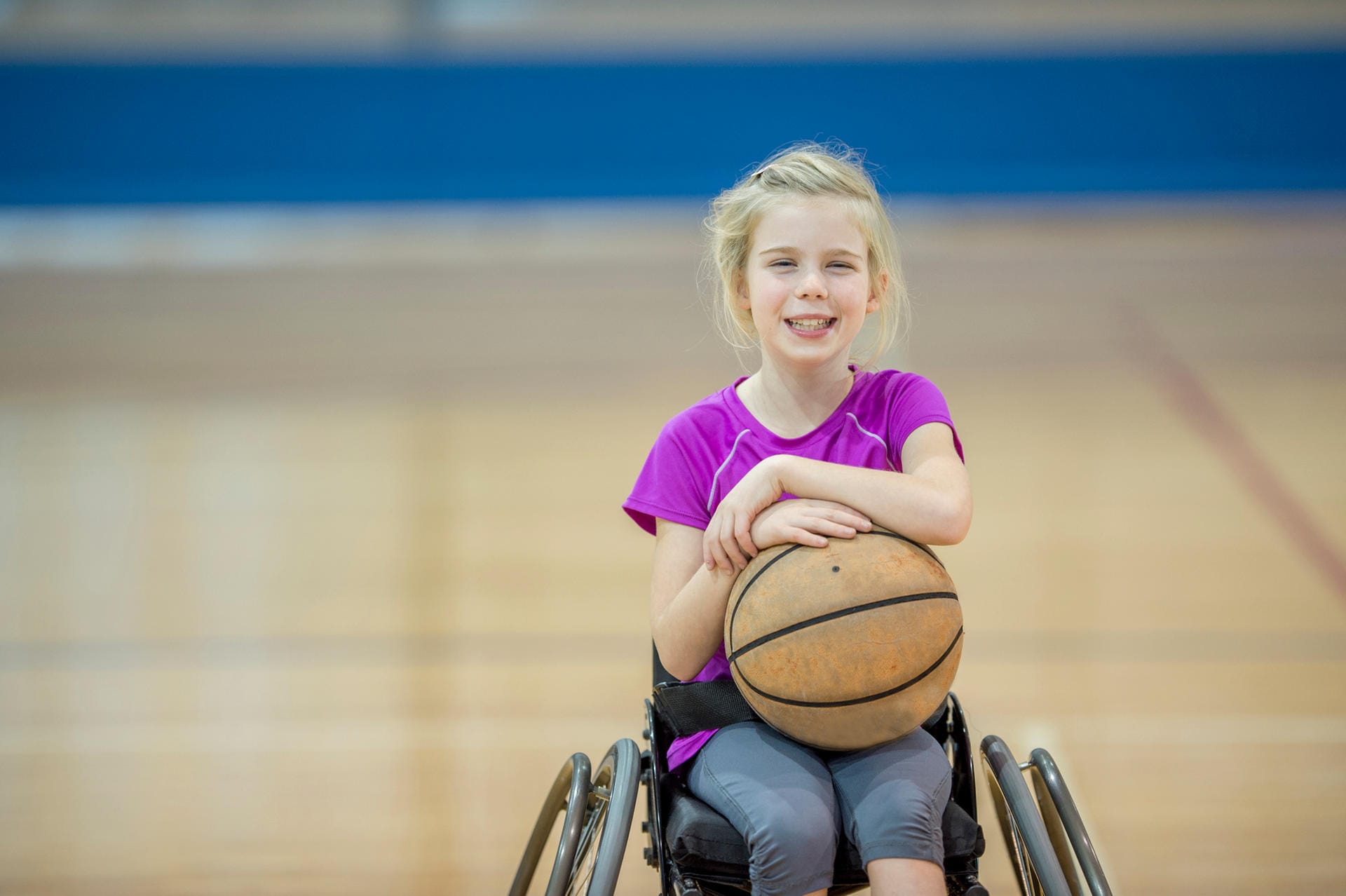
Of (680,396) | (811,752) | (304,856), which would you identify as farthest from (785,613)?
(680,396)

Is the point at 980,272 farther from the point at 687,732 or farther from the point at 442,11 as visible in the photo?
the point at 687,732

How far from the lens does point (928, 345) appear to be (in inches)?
198

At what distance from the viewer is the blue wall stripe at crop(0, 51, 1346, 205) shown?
2736 mm

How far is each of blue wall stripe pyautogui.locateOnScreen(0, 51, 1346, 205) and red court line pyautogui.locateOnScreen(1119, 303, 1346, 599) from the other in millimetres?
1692

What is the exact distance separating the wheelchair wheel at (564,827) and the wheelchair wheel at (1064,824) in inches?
23.4

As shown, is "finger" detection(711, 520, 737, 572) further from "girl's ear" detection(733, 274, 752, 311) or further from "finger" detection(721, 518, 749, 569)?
"girl's ear" detection(733, 274, 752, 311)

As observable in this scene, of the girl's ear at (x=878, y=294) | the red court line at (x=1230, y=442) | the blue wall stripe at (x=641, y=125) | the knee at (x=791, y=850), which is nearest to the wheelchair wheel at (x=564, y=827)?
the knee at (x=791, y=850)

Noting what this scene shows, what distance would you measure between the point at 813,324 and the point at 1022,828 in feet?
2.19

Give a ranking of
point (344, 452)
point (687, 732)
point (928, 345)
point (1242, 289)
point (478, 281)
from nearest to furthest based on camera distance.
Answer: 1. point (687, 732)
2. point (344, 452)
3. point (928, 345)
4. point (1242, 289)
5. point (478, 281)

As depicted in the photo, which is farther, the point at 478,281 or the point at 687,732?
the point at 478,281

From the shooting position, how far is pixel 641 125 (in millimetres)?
2838

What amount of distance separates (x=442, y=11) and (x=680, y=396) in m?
2.24

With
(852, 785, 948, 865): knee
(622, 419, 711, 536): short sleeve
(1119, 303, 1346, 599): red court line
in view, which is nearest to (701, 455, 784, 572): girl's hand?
(622, 419, 711, 536): short sleeve

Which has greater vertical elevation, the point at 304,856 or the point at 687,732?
the point at 687,732
